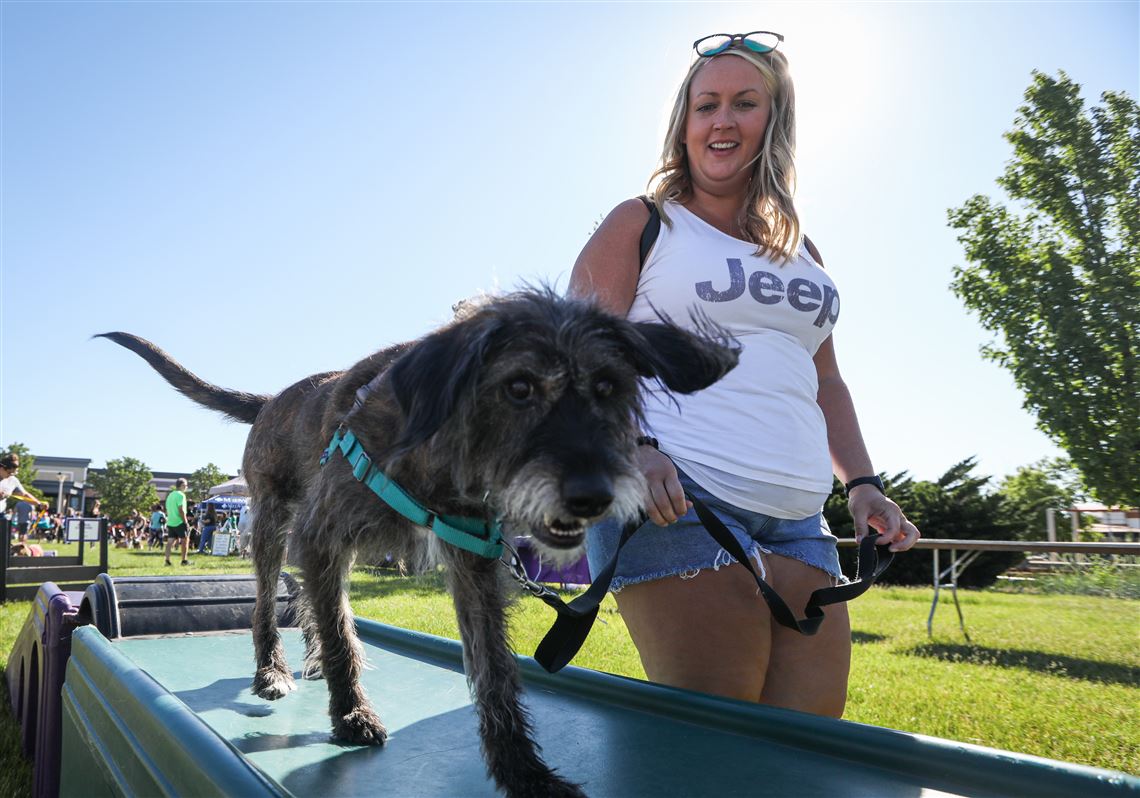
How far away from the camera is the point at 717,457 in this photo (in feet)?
8.59

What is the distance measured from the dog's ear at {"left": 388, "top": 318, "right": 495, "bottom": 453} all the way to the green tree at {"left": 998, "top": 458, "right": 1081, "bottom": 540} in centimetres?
2198

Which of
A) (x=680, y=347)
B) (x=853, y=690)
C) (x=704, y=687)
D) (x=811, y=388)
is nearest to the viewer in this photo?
(x=680, y=347)

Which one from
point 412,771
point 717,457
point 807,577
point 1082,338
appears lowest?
point 412,771

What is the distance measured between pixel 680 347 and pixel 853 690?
611cm

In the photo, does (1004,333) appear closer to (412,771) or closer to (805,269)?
(805,269)

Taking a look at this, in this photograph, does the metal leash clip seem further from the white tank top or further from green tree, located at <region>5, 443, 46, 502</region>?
green tree, located at <region>5, 443, 46, 502</region>

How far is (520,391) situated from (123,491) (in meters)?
80.5

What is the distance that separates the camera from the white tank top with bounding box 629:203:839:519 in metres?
2.63

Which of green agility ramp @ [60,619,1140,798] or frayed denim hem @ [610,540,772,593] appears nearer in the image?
green agility ramp @ [60,619,1140,798]

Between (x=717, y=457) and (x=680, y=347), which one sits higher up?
(x=680, y=347)

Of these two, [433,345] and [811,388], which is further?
[811,388]

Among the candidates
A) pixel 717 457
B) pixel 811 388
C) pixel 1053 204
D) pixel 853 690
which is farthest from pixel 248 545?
pixel 1053 204

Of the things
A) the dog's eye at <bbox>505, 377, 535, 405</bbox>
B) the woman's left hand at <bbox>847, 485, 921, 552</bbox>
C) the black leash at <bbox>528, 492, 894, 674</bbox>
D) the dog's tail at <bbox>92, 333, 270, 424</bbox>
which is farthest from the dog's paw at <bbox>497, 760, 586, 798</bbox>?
the dog's tail at <bbox>92, 333, 270, 424</bbox>

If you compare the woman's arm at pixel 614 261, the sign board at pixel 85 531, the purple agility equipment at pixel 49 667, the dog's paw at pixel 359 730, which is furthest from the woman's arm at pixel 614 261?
the sign board at pixel 85 531
